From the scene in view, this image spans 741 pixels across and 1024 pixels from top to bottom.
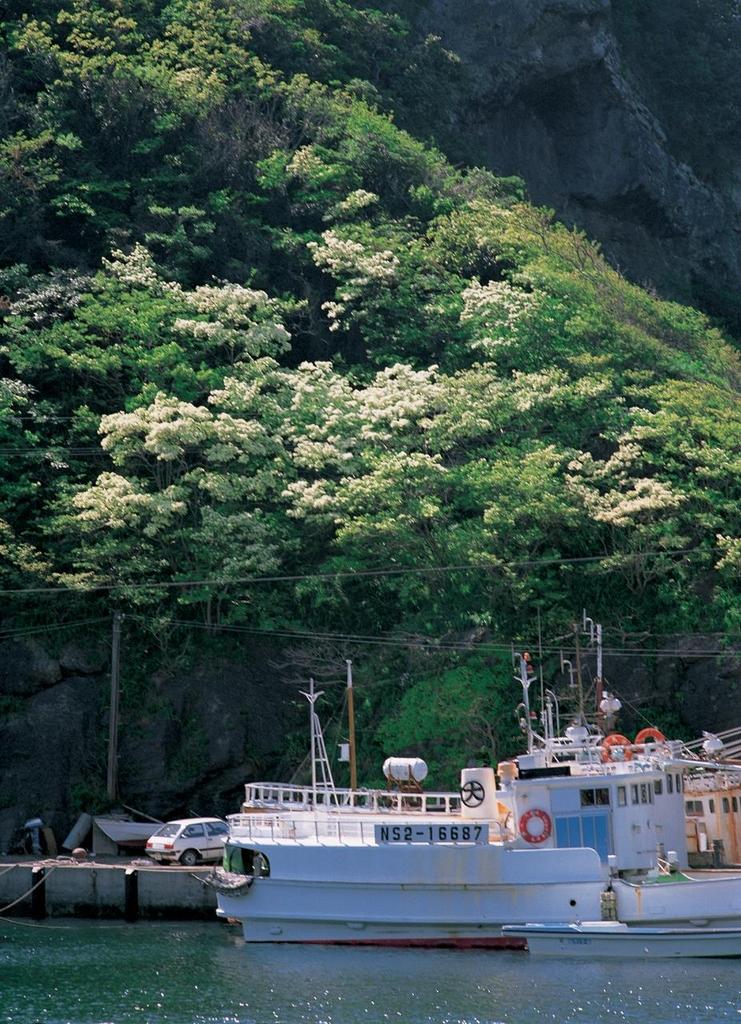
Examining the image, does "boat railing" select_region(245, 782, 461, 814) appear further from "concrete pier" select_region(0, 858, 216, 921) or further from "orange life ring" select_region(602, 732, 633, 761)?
"orange life ring" select_region(602, 732, 633, 761)

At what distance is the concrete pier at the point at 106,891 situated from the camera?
133ft

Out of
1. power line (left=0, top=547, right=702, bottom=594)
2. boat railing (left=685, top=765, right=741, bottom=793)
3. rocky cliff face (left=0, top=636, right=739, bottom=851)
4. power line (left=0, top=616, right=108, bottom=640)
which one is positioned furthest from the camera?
power line (left=0, top=616, right=108, bottom=640)

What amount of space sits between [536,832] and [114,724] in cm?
1518

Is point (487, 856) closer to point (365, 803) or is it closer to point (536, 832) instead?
point (536, 832)

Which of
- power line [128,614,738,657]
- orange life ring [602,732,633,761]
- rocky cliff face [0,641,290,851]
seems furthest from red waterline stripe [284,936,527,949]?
power line [128,614,738,657]

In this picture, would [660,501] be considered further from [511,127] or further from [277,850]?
[511,127]

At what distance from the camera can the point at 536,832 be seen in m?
36.1

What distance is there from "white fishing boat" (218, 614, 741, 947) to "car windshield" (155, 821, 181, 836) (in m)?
4.84

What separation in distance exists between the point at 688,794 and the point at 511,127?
4405 cm

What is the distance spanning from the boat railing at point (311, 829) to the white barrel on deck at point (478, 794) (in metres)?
0.38

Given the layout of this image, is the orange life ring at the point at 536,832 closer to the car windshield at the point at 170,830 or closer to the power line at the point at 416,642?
the power line at the point at 416,642

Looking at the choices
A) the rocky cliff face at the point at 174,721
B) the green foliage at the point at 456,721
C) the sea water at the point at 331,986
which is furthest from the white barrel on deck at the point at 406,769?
the rocky cliff face at the point at 174,721

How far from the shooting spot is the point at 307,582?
49.1m

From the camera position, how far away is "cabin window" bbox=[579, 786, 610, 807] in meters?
36.2
